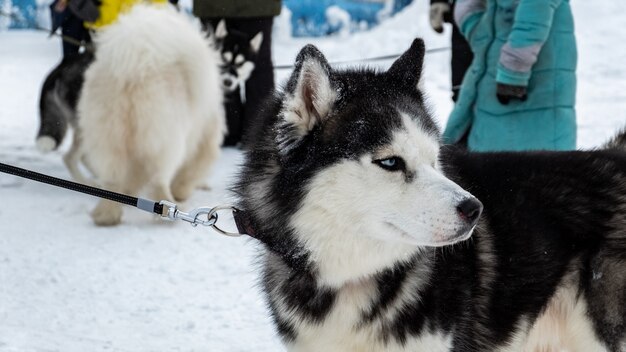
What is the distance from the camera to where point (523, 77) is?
4004mm

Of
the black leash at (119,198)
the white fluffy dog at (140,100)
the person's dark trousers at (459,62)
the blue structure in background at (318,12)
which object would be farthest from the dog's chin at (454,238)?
the blue structure in background at (318,12)

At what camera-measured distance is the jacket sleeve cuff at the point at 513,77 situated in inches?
157

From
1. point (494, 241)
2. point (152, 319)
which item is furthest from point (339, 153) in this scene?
point (152, 319)

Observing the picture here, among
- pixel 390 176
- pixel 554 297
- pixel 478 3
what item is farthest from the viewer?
pixel 478 3

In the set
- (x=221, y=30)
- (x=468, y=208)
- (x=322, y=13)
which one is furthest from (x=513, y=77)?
(x=322, y=13)

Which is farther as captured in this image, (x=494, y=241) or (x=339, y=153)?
(x=494, y=241)

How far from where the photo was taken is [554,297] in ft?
7.97

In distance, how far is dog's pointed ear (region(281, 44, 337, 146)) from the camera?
2.11 m

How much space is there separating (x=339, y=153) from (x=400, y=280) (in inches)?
17.9

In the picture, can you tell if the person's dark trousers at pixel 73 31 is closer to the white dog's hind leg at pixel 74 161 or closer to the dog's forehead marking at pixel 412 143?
the white dog's hind leg at pixel 74 161

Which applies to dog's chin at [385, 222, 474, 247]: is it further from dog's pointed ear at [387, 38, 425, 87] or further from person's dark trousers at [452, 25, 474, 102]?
person's dark trousers at [452, 25, 474, 102]

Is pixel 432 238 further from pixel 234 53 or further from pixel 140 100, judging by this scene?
pixel 234 53

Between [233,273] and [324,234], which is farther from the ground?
[324,234]

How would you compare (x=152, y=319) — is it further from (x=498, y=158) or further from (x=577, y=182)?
(x=577, y=182)
